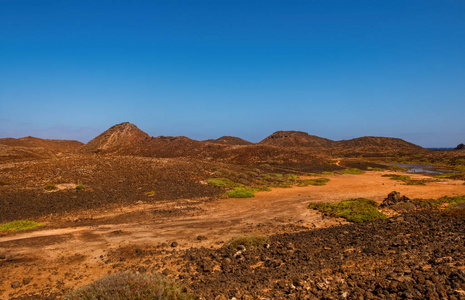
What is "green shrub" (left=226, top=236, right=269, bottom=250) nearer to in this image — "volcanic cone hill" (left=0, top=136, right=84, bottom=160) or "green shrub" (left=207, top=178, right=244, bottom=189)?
"green shrub" (left=207, top=178, right=244, bottom=189)

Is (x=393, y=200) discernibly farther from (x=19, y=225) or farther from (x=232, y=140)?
(x=232, y=140)

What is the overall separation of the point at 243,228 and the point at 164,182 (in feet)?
45.9

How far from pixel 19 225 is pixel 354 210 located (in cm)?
1698

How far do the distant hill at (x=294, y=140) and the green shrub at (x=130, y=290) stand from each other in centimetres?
8720

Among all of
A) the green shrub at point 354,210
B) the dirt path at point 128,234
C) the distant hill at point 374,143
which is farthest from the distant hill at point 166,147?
the distant hill at point 374,143

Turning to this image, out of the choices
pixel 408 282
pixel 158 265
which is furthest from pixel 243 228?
pixel 408 282

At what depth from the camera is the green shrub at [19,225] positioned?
12.9 meters

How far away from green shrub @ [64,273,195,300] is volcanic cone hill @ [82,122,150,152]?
51644mm

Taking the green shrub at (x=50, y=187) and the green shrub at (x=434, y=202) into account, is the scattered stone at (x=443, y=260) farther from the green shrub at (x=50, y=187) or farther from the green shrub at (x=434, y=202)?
the green shrub at (x=50, y=187)

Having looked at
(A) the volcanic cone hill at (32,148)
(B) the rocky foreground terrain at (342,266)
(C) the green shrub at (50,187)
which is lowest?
(B) the rocky foreground terrain at (342,266)

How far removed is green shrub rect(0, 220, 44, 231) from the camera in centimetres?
1293

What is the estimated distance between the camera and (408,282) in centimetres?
655

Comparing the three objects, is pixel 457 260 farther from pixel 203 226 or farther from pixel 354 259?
pixel 203 226

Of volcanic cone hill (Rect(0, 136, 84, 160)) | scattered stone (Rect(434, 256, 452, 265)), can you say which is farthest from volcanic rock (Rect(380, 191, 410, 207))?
volcanic cone hill (Rect(0, 136, 84, 160))
